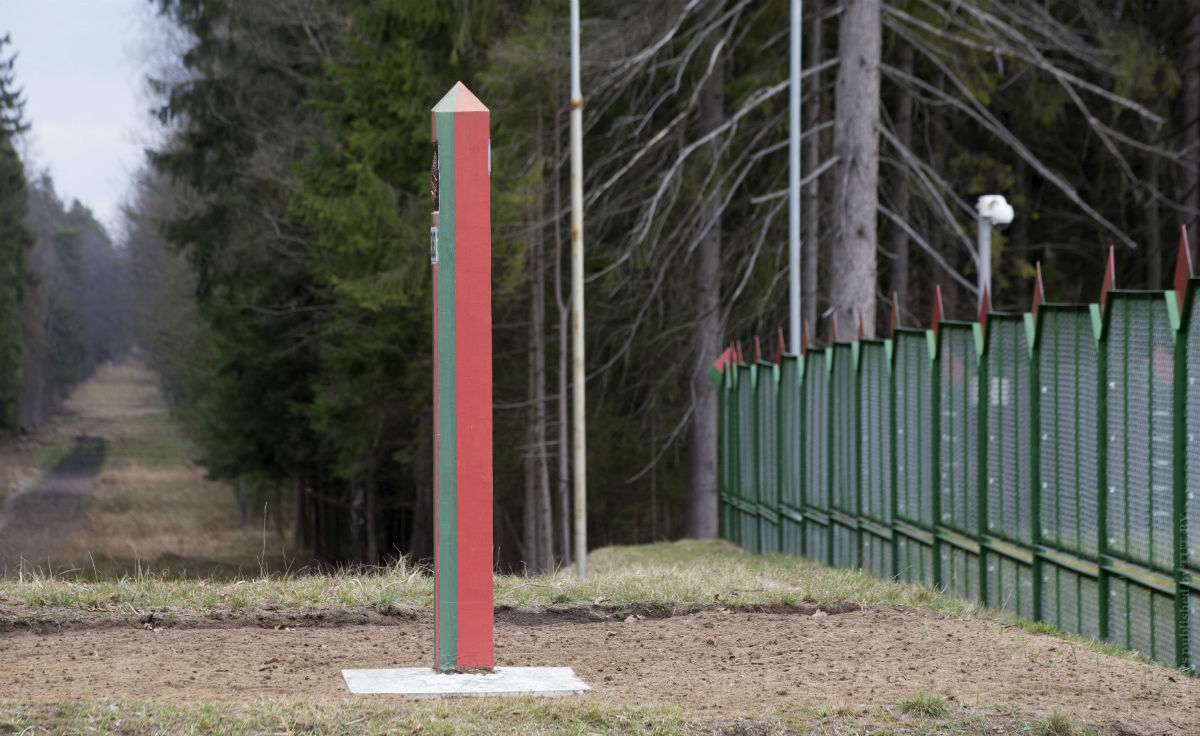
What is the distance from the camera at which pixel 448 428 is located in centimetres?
600

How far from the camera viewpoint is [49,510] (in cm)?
4438

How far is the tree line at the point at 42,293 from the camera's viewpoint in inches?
2024

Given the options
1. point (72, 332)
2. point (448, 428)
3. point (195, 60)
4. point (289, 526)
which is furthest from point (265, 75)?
point (72, 332)

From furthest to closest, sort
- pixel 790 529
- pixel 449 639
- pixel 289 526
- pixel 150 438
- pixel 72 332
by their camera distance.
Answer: pixel 72 332, pixel 150 438, pixel 289 526, pixel 790 529, pixel 449 639

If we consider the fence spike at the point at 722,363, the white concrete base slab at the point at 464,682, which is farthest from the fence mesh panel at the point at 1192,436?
the fence spike at the point at 722,363

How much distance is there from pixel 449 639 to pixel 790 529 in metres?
10.5

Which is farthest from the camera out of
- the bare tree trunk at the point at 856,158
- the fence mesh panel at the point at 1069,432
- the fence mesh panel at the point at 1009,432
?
the bare tree trunk at the point at 856,158

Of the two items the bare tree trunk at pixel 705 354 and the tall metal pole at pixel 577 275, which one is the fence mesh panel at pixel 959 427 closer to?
the tall metal pole at pixel 577 275

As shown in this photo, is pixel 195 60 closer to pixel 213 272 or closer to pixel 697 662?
pixel 213 272


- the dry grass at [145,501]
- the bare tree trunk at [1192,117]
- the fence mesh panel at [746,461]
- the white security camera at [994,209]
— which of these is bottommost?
the dry grass at [145,501]

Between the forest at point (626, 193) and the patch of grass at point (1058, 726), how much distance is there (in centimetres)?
1420

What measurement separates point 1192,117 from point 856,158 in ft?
36.8

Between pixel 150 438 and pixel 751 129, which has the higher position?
pixel 751 129

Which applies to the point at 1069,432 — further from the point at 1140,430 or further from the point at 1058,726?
the point at 1058,726
